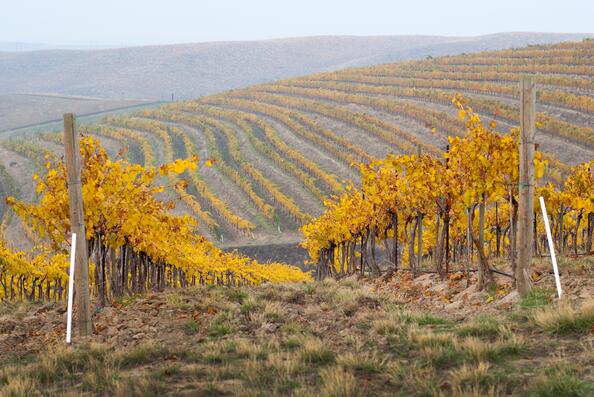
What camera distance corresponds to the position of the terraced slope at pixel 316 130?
45469 millimetres

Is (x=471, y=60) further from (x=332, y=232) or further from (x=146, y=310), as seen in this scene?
(x=146, y=310)

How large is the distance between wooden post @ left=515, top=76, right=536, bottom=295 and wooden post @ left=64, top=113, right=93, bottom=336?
6.45m

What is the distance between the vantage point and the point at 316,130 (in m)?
59.8

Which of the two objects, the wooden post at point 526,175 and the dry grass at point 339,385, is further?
the wooden post at point 526,175

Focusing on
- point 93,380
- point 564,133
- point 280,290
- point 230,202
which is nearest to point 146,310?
point 280,290

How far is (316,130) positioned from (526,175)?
50.2 m

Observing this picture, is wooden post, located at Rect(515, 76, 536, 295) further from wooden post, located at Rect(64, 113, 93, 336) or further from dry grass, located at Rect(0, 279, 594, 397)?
wooden post, located at Rect(64, 113, 93, 336)

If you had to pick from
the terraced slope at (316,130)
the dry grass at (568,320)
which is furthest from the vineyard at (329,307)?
the terraced slope at (316,130)

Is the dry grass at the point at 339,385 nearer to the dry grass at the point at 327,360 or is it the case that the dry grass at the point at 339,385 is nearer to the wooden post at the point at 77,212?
the dry grass at the point at 327,360

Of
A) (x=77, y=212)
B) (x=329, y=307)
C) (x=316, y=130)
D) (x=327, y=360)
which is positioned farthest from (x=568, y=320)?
(x=316, y=130)

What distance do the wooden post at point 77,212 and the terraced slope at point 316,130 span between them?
28944 mm

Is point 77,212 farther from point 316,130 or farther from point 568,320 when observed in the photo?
point 316,130

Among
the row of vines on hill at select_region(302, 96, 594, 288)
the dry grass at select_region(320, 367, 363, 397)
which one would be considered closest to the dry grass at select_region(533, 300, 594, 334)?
the dry grass at select_region(320, 367, 363, 397)

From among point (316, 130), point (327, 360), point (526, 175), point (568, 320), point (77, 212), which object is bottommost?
point (327, 360)
